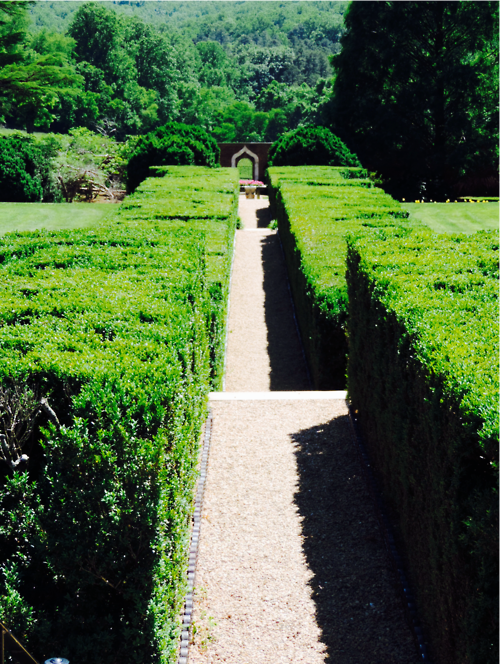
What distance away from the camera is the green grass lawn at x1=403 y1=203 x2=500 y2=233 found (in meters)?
18.6

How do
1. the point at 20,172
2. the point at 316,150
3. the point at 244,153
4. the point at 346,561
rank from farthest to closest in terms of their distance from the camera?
the point at 244,153
the point at 316,150
the point at 20,172
the point at 346,561

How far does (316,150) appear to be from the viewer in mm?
29391

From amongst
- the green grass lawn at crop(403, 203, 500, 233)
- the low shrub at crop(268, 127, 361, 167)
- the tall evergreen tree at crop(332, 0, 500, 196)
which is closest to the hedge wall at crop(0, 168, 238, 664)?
the green grass lawn at crop(403, 203, 500, 233)

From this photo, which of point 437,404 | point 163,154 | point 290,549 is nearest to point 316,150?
point 163,154

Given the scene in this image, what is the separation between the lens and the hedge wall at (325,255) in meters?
8.97

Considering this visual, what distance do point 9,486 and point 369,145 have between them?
101 ft

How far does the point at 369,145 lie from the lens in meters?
31.3

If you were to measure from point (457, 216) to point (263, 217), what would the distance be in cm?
958

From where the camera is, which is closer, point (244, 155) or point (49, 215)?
point (49, 215)

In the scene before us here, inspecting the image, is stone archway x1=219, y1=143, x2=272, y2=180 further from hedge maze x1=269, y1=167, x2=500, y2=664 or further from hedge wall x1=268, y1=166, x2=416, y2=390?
hedge maze x1=269, y1=167, x2=500, y2=664

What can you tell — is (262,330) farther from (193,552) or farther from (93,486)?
(93,486)

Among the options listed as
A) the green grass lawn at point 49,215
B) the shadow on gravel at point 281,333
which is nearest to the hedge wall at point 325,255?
the shadow on gravel at point 281,333

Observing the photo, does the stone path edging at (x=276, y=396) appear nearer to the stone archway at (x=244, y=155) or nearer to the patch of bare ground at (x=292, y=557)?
the patch of bare ground at (x=292, y=557)

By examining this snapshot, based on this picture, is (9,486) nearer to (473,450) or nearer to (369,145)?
(473,450)
